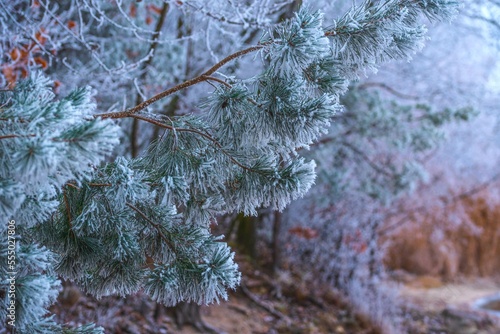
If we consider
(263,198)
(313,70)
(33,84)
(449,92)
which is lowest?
(263,198)

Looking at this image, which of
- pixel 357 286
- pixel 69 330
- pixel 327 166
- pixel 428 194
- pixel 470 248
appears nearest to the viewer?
pixel 69 330

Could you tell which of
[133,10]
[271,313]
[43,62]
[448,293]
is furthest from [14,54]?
[448,293]

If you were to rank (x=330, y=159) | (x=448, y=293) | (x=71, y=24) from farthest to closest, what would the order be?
(x=448, y=293) < (x=330, y=159) < (x=71, y=24)

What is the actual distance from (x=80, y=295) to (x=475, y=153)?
8212 millimetres

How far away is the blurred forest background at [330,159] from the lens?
421 cm

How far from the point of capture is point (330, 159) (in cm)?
649

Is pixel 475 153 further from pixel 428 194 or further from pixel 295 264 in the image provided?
pixel 295 264

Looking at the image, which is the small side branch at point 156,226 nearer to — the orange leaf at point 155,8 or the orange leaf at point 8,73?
the orange leaf at point 8,73

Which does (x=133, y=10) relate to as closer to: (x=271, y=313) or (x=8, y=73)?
(x=8, y=73)

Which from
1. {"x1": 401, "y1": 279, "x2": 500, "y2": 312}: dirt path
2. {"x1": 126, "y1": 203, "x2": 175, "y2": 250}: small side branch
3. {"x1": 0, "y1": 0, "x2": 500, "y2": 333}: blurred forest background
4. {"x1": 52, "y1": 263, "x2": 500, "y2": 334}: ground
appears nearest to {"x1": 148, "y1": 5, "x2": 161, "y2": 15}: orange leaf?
{"x1": 0, "y1": 0, "x2": 500, "y2": 333}: blurred forest background

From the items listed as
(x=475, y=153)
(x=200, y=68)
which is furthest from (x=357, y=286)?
(x=475, y=153)

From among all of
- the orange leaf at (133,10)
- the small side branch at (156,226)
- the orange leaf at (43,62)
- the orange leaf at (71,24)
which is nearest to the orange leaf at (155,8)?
the orange leaf at (133,10)

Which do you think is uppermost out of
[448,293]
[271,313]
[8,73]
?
[8,73]

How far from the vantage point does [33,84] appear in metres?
1.76
